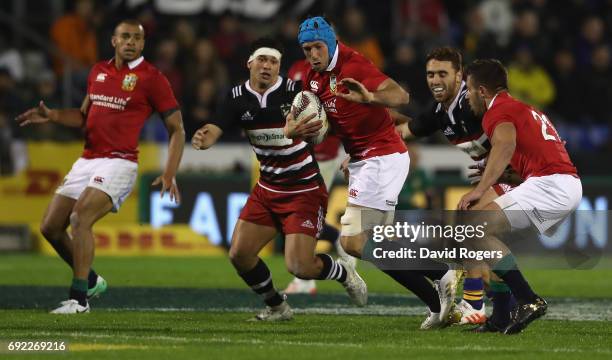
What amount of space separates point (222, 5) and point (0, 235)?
537cm

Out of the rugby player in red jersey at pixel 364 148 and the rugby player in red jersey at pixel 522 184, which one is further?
the rugby player in red jersey at pixel 364 148

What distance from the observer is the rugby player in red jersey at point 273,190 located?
1041 centimetres

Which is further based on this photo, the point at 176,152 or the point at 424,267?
the point at 176,152

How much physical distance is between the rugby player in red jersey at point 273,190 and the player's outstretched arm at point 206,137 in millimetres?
27

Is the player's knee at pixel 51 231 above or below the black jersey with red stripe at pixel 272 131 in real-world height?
below

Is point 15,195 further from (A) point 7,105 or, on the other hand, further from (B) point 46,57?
(B) point 46,57

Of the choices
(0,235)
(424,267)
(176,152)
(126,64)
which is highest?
(126,64)

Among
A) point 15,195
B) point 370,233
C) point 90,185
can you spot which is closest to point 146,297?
point 90,185

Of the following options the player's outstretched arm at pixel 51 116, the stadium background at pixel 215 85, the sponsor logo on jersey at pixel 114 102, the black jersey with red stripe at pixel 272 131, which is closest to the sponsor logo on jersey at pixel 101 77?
the sponsor logo on jersey at pixel 114 102

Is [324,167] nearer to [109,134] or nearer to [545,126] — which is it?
[109,134]

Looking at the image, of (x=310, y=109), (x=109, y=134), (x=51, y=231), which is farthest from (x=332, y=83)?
(x=51, y=231)

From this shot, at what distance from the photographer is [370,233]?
1037 cm

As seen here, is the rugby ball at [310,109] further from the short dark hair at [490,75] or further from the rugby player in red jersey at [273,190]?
the short dark hair at [490,75]

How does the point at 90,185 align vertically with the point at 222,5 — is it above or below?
below
